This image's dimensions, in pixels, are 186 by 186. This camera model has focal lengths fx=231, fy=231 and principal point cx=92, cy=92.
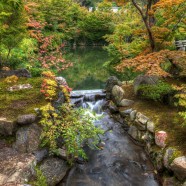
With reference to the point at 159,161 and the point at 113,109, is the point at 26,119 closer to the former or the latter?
the point at 159,161

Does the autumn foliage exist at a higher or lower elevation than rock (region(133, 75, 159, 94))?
higher

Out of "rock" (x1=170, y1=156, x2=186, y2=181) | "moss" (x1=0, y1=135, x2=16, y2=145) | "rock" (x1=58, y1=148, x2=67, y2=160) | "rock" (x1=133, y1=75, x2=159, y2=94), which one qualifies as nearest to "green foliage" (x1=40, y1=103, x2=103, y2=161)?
"rock" (x1=58, y1=148, x2=67, y2=160)

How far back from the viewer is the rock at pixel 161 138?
20.1 ft

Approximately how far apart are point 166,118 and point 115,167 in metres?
2.19

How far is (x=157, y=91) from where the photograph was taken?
25.8ft

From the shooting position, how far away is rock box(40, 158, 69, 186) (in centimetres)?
544

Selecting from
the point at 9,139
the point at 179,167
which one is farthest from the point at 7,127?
the point at 179,167

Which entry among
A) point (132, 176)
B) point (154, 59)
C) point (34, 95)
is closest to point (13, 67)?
point (34, 95)

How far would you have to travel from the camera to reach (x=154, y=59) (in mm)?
7508

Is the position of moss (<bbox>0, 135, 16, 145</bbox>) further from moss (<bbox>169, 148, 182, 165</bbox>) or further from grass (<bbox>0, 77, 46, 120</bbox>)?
moss (<bbox>169, 148, 182, 165</bbox>)

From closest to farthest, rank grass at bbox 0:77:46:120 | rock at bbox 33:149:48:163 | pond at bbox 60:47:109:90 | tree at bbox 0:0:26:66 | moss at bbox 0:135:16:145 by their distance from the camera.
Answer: rock at bbox 33:149:48:163, moss at bbox 0:135:16:145, grass at bbox 0:77:46:120, tree at bbox 0:0:26:66, pond at bbox 60:47:109:90

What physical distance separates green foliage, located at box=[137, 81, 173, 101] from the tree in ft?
18.7

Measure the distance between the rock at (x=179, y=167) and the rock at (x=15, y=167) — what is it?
10.3 ft

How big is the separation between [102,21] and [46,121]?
29270 millimetres
